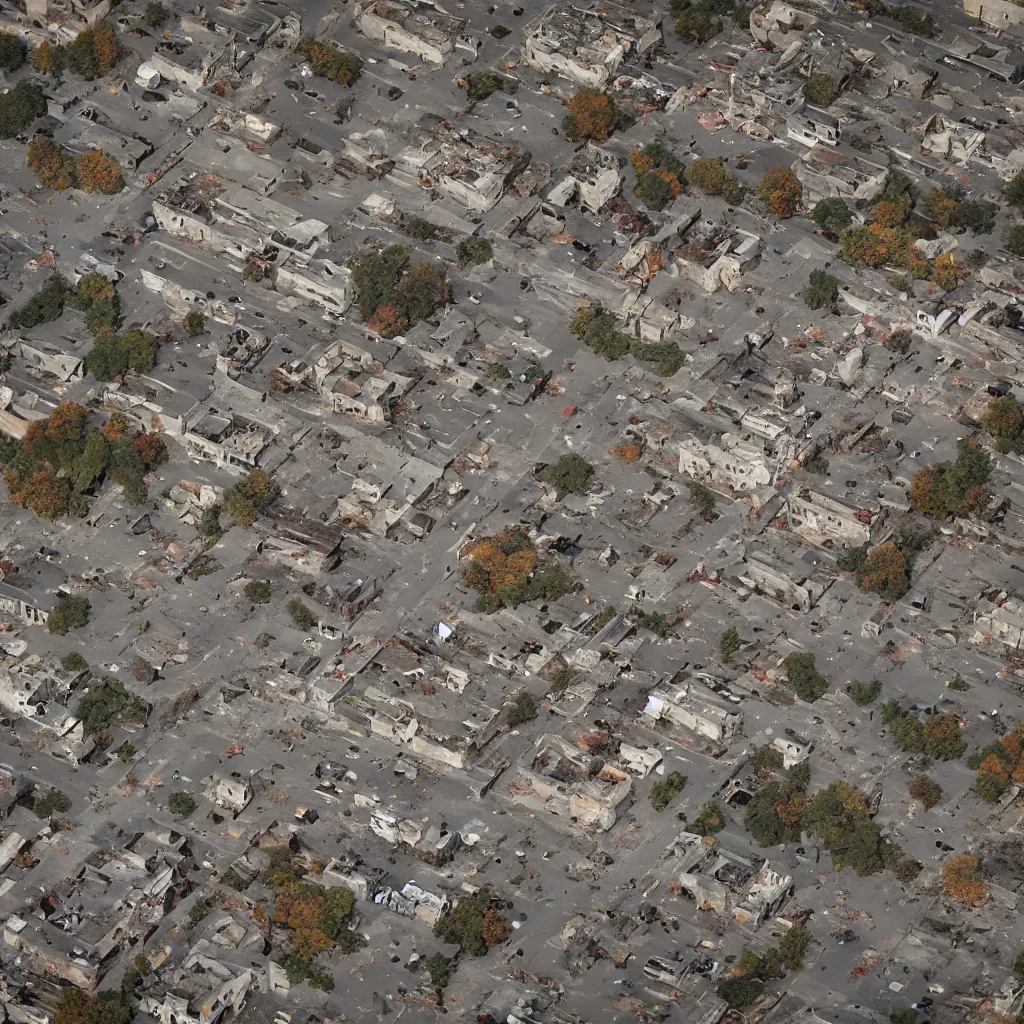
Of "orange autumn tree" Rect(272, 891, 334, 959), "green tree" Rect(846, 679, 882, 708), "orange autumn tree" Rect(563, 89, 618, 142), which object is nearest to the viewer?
"orange autumn tree" Rect(272, 891, 334, 959)

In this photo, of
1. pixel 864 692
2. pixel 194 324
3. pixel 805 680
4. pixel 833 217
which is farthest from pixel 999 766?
pixel 194 324

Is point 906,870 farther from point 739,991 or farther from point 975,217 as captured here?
point 975,217

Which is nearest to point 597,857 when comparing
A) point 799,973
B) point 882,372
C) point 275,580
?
point 799,973

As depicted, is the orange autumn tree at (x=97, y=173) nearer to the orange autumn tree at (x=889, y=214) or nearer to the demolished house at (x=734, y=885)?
the orange autumn tree at (x=889, y=214)

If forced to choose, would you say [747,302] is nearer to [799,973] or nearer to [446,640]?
[446,640]

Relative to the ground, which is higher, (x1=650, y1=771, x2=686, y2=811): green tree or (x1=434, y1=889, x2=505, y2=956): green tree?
(x1=650, y1=771, x2=686, y2=811): green tree

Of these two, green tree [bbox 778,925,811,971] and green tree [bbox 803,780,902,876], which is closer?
green tree [bbox 778,925,811,971]

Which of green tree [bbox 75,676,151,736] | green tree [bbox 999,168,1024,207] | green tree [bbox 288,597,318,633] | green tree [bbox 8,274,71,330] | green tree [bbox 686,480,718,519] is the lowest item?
green tree [bbox 75,676,151,736]

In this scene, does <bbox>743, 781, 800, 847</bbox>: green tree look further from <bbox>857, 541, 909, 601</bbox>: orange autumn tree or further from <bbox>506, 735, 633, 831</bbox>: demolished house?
<bbox>857, 541, 909, 601</bbox>: orange autumn tree

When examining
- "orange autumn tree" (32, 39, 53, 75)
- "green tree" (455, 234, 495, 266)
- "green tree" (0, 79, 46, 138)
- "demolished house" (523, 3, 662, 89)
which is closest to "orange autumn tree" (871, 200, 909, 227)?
"demolished house" (523, 3, 662, 89)
